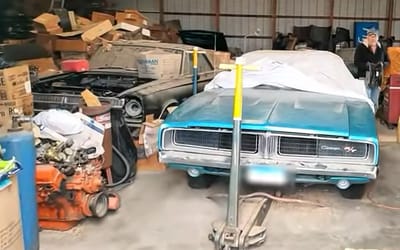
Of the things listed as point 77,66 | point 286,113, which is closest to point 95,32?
point 77,66

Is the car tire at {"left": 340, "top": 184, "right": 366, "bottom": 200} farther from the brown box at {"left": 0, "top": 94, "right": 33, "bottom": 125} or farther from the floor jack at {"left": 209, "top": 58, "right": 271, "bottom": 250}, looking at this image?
the brown box at {"left": 0, "top": 94, "right": 33, "bottom": 125}

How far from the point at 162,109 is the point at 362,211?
8.23 ft

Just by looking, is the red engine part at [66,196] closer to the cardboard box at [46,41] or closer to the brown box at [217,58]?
the brown box at [217,58]

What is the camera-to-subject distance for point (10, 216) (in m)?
3.13

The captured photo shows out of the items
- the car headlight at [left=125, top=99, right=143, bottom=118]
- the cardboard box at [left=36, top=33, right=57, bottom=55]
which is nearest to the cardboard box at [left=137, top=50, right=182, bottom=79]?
the car headlight at [left=125, top=99, right=143, bottom=118]

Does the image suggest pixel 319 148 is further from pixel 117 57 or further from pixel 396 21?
pixel 396 21

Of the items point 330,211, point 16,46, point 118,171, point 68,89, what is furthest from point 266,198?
point 16,46

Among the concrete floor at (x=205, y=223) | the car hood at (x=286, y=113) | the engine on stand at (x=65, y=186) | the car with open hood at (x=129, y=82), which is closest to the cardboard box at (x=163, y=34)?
the car with open hood at (x=129, y=82)

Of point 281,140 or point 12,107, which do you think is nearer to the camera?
point 281,140

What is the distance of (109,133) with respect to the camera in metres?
4.89

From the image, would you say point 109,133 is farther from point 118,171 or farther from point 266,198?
point 266,198

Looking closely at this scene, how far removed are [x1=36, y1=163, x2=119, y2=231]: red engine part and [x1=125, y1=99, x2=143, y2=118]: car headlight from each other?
162 centimetres

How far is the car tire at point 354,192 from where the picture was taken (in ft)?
15.5

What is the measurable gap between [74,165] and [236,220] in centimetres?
126
